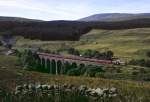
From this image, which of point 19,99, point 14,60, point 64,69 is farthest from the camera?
point 14,60

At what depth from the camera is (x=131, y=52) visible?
199 meters

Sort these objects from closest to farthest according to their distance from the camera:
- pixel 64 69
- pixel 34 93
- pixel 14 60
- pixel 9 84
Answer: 1. pixel 34 93
2. pixel 9 84
3. pixel 64 69
4. pixel 14 60

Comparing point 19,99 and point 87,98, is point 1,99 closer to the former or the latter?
point 19,99

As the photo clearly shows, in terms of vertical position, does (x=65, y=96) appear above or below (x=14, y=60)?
above

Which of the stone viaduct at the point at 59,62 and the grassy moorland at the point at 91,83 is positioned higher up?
the grassy moorland at the point at 91,83

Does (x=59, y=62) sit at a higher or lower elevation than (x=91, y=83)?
lower

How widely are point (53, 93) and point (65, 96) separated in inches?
34.5

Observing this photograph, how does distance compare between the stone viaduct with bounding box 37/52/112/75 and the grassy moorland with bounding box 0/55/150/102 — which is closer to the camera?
the grassy moorland with bounding box 0/55/150/102

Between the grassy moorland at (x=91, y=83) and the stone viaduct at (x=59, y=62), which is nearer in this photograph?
the grassy moorland at (x=91, y=83)

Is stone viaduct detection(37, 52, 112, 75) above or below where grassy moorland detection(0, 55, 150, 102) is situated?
below

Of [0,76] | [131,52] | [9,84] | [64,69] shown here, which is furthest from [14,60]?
[131,52]

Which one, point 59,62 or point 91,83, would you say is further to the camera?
point 59,62

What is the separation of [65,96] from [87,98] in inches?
39.9

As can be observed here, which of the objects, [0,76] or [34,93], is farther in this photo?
[0,76]
